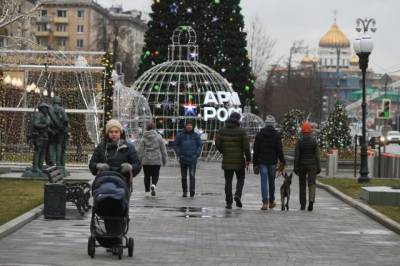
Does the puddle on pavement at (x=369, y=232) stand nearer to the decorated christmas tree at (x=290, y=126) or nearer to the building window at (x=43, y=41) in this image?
the decorated christmas tree at (x=290, y=126)

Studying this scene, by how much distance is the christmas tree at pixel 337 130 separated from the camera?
147 ft

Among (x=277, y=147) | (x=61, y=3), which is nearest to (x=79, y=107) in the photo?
(x=277, y=147)

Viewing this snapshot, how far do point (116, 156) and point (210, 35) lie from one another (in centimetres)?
4433

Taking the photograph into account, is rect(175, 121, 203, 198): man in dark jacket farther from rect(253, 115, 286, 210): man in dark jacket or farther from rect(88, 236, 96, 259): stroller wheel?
rect(88, 236, 96, 259): stroller wheel

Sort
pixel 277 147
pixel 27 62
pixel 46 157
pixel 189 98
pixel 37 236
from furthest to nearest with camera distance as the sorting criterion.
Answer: pixel 189 98
pixel 27 62
pixel 46 157
pixel 277 147
pixel 37 236

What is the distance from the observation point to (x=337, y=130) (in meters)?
45.2

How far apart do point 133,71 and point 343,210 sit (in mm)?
90944

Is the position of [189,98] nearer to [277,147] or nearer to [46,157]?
[46,157]

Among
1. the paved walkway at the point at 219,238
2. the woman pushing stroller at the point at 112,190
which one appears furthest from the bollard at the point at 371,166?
the woman pushing stroller at the point at 112,190

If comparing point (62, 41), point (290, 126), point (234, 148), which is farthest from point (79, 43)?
point (234, 148)

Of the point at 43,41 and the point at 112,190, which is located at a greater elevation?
the point at 43,41

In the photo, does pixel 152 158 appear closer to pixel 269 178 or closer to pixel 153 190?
pixel 153 190

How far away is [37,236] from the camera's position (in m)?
16.0

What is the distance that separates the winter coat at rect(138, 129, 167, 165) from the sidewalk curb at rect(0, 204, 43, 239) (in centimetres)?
530
